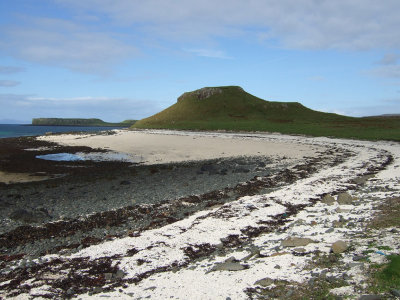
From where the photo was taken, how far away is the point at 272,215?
12.5 metres

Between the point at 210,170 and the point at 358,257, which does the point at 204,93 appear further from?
the point at 358,257

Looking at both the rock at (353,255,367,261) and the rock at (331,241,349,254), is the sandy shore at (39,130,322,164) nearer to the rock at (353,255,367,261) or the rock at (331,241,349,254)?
the rock at (331,241,349,254)

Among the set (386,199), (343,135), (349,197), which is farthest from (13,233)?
(343,135)

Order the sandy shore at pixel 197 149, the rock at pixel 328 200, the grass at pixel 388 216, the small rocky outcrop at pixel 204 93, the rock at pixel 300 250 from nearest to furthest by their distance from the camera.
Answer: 1. the rock at pixel 300 250
2. the grass at pixel 388 216
3. the rock at pixel 328 200
4. the sandy shore at pixel 197 149
5. the small rocky outcrop at pixel 204 93

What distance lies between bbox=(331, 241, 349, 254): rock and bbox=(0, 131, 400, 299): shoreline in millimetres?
141

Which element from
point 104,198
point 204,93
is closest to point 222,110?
point 204,93

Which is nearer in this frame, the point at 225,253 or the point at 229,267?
the point at 229,267

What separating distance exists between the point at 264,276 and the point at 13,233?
9.31m

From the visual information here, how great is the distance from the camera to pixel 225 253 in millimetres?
9180

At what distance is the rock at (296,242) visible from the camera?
916cm

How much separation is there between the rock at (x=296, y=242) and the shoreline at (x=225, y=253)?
29 millimetres

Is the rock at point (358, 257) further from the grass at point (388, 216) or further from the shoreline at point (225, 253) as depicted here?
the grass at point (388, 216)

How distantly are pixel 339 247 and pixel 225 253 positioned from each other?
10.1 ft

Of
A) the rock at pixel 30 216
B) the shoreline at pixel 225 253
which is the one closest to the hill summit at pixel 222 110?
the rock at pixel 30 216
